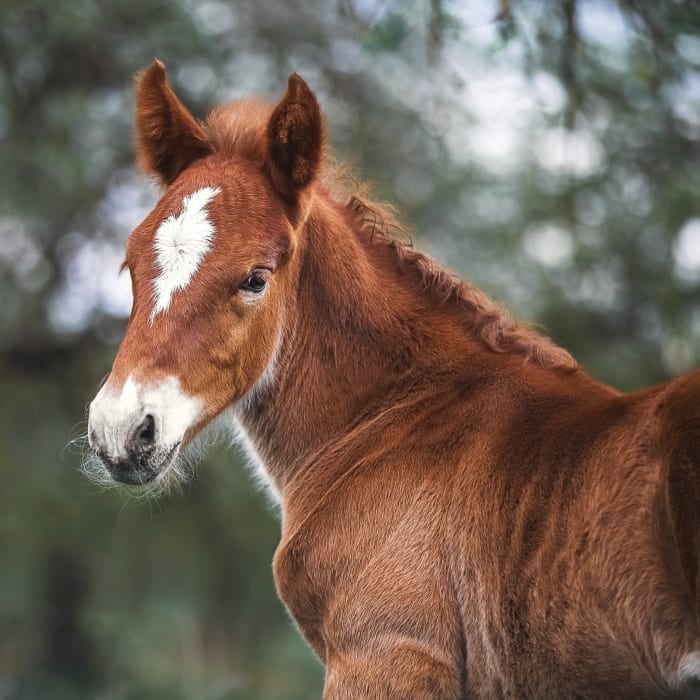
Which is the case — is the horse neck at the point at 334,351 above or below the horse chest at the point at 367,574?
above

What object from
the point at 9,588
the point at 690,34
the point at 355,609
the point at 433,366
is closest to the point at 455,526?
the point at 355,609

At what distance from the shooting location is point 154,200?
9453mm

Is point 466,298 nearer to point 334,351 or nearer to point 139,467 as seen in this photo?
point 334,351

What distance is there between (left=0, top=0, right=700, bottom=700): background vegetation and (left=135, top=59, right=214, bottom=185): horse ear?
3.27 metres

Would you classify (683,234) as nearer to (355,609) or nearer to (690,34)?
(690,34)

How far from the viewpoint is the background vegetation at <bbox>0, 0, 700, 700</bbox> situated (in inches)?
333

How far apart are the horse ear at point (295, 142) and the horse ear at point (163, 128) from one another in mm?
351

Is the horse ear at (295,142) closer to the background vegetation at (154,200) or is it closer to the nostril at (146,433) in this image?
the nostril at (146,433)

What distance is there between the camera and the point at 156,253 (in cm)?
347

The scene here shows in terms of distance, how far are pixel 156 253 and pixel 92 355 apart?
27.0 ft

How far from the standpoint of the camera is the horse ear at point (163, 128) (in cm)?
399

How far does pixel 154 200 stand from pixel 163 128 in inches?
219

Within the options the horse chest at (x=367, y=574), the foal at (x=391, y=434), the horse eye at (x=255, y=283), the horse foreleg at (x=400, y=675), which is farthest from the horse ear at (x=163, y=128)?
the horse foreleg at (x=400, y=675)

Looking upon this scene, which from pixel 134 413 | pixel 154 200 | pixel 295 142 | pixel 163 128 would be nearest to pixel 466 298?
pixel 295 142
